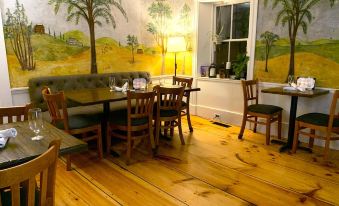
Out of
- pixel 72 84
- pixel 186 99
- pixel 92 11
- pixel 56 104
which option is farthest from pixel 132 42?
pixel 56 104

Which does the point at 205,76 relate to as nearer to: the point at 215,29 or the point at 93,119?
the point at 215,29

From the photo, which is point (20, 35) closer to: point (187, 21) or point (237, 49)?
point (187, 21)

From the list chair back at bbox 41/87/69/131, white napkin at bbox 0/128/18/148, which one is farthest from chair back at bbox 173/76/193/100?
white napkin at bbox 0/128/18/148

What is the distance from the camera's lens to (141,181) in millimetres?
2625

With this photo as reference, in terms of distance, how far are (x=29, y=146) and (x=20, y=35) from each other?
2614 mm

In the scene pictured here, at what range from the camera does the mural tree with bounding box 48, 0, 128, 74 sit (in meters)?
3.91

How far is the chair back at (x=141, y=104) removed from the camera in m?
2.84

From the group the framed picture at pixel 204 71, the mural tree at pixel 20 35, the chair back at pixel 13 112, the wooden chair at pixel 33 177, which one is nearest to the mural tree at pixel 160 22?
the framed picture at pixel 204 71

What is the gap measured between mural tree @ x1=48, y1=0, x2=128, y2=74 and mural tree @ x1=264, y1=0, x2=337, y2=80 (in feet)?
8.37

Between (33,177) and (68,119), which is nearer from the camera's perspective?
(33,177)

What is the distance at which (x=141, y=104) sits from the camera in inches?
A: 116

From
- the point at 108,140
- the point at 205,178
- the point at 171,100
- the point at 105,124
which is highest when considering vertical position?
the point at 171,100

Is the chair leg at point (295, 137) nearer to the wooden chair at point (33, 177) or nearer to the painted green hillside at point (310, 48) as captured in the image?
the painted green hillside at point (310, 48)

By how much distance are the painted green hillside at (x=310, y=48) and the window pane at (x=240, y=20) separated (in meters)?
0.56
